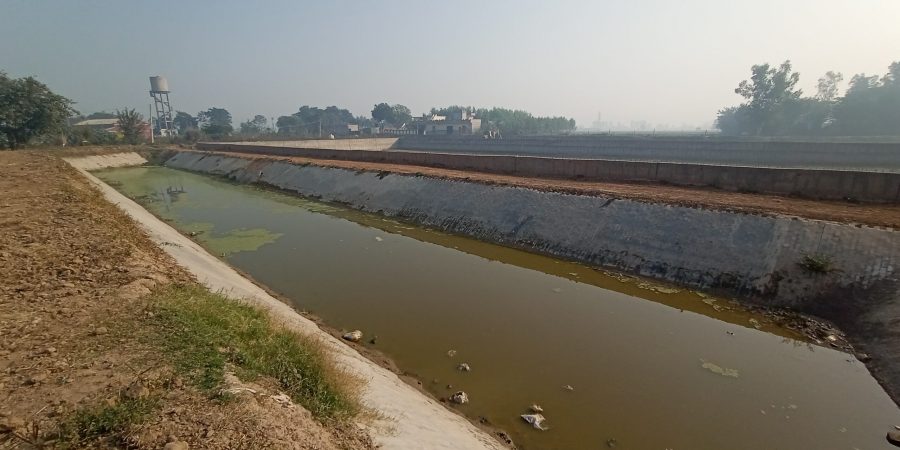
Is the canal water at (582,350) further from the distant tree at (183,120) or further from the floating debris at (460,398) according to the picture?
the distant tree at (183,120)

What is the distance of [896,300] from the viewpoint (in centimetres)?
828

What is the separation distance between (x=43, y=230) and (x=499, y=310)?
10716 mm

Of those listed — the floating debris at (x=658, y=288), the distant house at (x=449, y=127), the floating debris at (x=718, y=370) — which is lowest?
the floating debris at (x=718, y=370)

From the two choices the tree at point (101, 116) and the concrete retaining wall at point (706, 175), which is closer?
the concrete retaining wall at point (706, 175)

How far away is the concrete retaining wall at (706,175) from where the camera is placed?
13594 mm

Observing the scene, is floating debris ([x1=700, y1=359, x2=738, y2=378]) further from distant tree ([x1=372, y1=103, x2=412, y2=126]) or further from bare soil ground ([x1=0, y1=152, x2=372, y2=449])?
distant tree ([x1=372, y1=103, x2=412, y2=126])

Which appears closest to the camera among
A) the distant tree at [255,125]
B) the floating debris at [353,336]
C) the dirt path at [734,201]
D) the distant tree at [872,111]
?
the floating debris at [353,336]

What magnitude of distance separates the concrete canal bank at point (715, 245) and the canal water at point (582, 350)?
827mm

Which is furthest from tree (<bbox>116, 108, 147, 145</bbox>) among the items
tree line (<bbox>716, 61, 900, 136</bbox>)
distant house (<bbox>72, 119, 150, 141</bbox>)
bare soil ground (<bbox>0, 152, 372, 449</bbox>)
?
tree line (<bbox>716, 61, 900, 136</bbox>)

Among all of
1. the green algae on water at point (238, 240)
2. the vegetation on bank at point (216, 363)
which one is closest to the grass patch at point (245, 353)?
the vegetation on bank at point (216, 363)

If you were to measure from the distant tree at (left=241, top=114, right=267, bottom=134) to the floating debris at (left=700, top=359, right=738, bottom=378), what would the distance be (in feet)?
396

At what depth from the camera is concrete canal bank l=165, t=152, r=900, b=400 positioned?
8805 millimetres

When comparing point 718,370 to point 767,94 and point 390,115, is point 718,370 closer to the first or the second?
point 767,94

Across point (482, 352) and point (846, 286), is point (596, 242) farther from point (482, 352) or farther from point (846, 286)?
point (482, 352)
